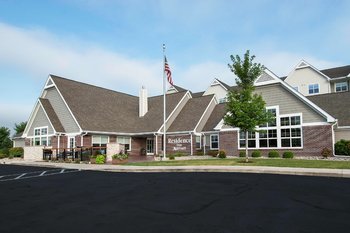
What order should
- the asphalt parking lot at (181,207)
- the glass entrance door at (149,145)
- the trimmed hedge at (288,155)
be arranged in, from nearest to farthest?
the asphalt parking lot at (181,207)
the trimmed hedge at (288,155)
the glass entrance door at (149,145)

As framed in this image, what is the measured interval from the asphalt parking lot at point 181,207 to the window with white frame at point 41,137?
23.5 metres

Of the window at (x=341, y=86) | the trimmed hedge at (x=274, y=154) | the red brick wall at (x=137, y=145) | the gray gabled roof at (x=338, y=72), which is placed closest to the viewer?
the trimmed hedge at (x=274, y=154)

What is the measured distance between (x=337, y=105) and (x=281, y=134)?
21.6 feet

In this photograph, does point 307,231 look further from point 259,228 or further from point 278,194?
point 278,194

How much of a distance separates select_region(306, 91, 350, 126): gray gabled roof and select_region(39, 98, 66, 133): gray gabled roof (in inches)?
1061

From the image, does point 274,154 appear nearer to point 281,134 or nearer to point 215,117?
point 281,134

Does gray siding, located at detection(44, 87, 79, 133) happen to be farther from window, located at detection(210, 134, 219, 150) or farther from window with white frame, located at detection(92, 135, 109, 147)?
window, located at detection(210, 134, 219, 150)

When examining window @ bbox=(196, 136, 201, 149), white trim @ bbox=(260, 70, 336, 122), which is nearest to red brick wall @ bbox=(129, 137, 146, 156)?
window @ bbox=(196, 136, 201, 149)

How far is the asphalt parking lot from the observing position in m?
6.39

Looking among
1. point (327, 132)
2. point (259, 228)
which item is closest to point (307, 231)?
point (259, 228)

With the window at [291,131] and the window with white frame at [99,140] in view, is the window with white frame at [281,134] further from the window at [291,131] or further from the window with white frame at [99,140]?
the window with white frame at [99,140]

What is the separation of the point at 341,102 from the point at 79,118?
26044 mm

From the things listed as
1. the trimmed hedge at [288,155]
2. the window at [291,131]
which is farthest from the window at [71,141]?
the trimmed hedge at [288,155]

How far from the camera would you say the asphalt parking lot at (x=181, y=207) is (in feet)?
21.0
